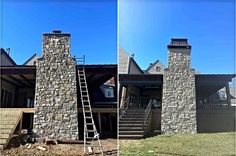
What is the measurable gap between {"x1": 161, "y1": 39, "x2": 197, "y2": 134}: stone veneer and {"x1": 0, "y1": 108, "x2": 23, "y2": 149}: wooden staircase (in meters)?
3.21

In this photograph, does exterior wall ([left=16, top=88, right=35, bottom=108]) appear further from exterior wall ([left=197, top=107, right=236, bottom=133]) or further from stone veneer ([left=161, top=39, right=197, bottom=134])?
exterior wall ([left=197, top=107, right=236, bottom=133])

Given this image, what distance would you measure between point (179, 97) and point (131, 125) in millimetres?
1829

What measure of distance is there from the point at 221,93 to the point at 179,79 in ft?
6.94

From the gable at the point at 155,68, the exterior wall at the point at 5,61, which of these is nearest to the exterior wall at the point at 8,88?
the exterior wall at the point at 5,61

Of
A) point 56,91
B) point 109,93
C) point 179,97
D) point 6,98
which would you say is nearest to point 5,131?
point 56,91

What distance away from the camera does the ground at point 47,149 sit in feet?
13.9

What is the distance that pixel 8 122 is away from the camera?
16.6 feet

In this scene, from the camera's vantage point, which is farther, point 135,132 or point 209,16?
point 135,132

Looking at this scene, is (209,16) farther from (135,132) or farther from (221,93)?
(221,93)

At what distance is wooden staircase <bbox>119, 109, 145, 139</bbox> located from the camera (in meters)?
4.82

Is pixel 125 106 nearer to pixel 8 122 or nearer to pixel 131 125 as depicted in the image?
pixel 131 125

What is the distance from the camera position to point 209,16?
3.62 metres

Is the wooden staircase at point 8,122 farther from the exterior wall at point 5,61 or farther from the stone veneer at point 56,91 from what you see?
the exterior wall at point 5,61

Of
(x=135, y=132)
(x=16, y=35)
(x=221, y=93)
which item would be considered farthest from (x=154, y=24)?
(x=221, y=93)
